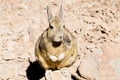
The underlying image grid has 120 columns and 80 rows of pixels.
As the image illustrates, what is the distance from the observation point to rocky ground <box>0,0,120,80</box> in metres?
5.27

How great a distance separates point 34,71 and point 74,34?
808 millimetres

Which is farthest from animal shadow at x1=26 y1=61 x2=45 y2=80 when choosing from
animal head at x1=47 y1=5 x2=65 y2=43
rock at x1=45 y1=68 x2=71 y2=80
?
animal head at x1=47 y1=5 x2=65 y2=43

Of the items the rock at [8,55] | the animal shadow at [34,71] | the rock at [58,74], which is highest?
the rock at [58,74]

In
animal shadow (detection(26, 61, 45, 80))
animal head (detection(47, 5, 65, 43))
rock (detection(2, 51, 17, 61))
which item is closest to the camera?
animal head (detection(47, 5, 65, 43))

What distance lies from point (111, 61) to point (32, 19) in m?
1.46

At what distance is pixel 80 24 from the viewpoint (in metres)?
6.12

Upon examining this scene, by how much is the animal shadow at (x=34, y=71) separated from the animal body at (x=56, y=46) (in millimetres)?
519

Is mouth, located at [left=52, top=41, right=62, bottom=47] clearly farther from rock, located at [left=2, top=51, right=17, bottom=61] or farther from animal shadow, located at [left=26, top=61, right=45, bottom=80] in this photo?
rock, located at [left=2, top=51, right=17, bottom=61]

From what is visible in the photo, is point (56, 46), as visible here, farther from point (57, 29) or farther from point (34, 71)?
point (34, 71)

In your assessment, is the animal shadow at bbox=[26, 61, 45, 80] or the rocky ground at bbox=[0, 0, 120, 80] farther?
the animal shadow at bbox=[26, 61, 45, 80]

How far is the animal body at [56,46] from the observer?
15.0ft

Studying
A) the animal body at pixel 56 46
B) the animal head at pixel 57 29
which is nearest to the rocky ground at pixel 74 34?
the animal body at pixel 56 46

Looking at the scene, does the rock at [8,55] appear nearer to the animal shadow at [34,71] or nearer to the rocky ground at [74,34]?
the rocky ground at [74,34]

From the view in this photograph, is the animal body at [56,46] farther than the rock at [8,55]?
No
